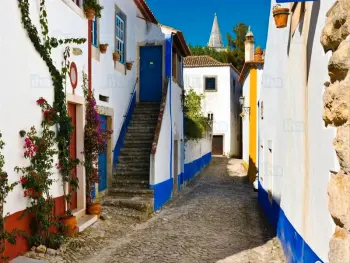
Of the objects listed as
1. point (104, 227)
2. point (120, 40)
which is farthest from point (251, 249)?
point (120, 40)

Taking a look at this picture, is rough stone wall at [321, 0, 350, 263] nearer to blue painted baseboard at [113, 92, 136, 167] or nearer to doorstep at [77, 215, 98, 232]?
doorstep at [77, 215, 98, 232]

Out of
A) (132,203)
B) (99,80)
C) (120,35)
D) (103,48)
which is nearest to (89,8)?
(103,48)

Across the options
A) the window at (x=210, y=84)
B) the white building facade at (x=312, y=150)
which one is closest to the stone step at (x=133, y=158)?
the white building facade at (x=312, y=150)

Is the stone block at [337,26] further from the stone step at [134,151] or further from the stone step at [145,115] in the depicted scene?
the stone step at [145,115]

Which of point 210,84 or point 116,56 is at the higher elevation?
point 210,84

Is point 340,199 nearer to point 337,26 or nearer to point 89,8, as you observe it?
point 337,26

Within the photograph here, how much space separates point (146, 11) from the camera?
14000 millimetres

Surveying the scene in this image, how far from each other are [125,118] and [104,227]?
493 cm

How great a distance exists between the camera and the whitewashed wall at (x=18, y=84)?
5.30 m

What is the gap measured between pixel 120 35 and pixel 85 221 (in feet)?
21.3

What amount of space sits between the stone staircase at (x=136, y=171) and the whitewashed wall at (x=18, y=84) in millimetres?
2786

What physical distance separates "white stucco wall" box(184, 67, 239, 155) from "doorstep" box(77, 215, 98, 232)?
76.4 feet

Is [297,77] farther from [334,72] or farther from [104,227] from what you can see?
[104,227]

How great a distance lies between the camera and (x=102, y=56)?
32.7 ft
